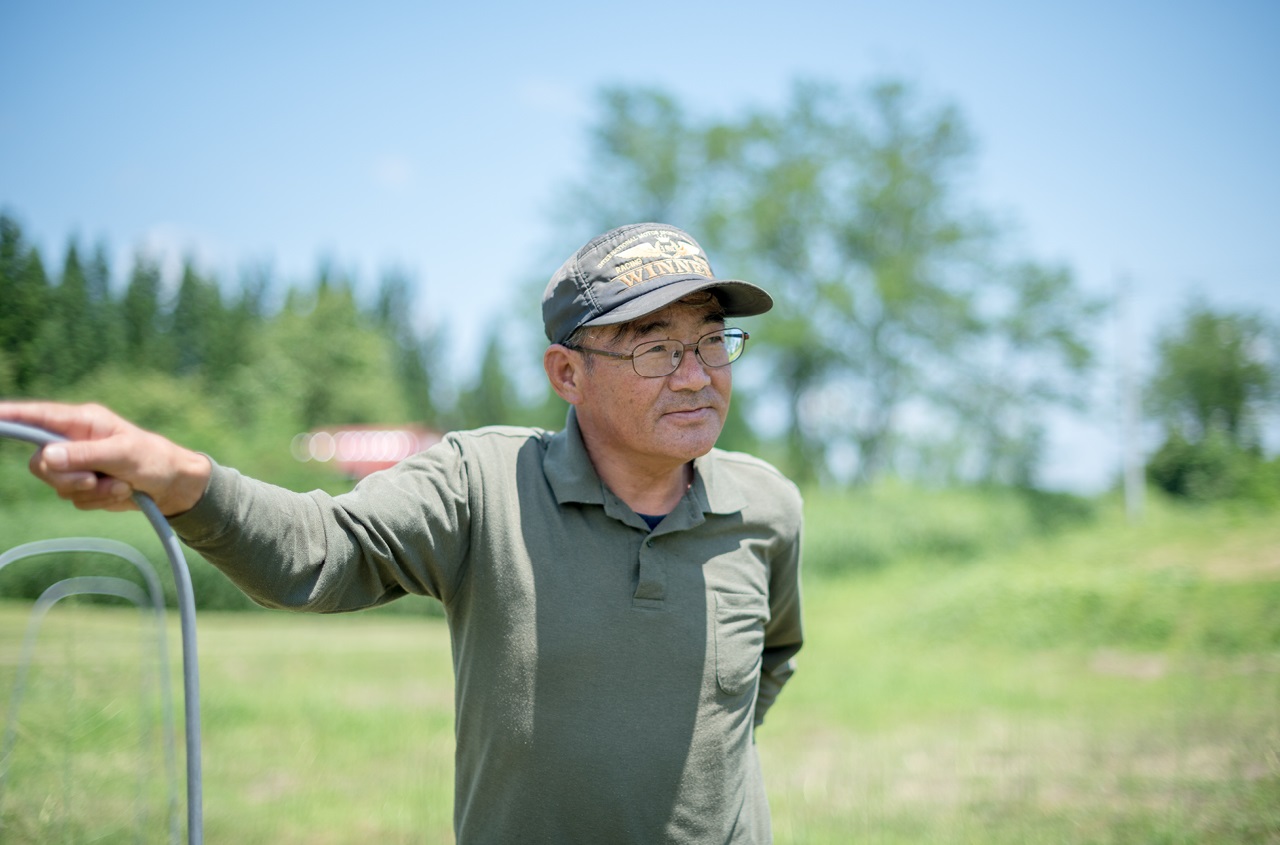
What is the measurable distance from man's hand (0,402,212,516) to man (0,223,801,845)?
282 mm

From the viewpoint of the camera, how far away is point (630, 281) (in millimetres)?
1906

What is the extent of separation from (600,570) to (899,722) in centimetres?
565

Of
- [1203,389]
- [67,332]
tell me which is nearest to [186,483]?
[67,332]

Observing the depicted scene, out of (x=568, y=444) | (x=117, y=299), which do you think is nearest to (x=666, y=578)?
(x=568, y=444)

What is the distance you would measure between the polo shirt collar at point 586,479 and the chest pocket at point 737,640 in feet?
0.63

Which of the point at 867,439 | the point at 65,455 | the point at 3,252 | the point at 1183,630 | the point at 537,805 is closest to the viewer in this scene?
the point at 65,455

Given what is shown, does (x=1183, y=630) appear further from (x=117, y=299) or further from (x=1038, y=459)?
(x=1038, y=459)

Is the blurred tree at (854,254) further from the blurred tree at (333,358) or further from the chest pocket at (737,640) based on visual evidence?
the chest pocket at (737,640)

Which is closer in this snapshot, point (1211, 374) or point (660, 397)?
point (660, 397)

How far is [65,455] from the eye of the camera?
1.21 metres

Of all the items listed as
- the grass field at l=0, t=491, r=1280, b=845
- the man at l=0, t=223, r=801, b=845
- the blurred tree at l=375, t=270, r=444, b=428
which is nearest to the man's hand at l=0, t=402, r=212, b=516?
the man at l=0, t=223, r=801, b=845

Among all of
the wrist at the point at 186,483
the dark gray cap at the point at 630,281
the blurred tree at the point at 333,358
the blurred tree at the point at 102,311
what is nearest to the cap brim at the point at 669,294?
the dark gray cap at the point at 630,281

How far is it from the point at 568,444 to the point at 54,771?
10.4ft

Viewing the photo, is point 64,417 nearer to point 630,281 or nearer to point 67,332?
point 630,281
